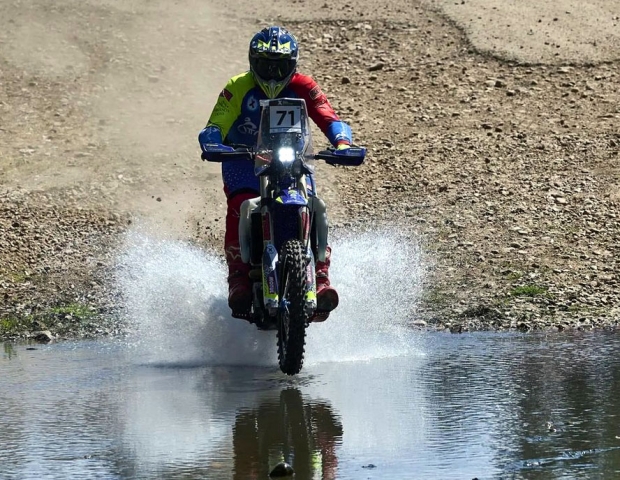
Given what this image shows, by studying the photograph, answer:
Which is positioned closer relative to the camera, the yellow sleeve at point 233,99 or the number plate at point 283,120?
the number plate at point 283,120

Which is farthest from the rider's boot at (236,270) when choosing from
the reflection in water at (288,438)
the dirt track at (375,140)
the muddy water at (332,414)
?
the dirt track at (375,140)

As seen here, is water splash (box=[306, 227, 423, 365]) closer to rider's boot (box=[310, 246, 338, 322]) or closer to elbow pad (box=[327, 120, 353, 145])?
rider's boot (box=[310, 246, 338, 322])

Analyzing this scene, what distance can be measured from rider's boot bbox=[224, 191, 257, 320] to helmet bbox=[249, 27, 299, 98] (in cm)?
83

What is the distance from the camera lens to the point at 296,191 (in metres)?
9.27

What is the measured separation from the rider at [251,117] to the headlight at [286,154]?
2.12 ft

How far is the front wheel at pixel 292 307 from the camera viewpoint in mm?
8672

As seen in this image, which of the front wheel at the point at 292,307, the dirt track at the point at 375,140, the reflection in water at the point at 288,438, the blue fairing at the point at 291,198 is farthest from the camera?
the dirt track at the point at 375,140

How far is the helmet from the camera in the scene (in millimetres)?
9820

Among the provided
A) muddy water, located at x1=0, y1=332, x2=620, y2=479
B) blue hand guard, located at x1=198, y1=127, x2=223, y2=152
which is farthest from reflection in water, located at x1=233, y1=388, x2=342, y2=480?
blue hand guard, located at x1=198, y1=127, x2=223, y2=152

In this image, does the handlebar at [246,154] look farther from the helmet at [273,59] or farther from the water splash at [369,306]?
the water splash at [369,306]

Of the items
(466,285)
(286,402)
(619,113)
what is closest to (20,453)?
(286,402)

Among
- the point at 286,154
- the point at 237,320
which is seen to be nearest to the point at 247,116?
the point at 286,154

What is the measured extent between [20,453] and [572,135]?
11865 mm

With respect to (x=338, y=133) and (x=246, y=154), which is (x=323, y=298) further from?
(x=338, y=133)
